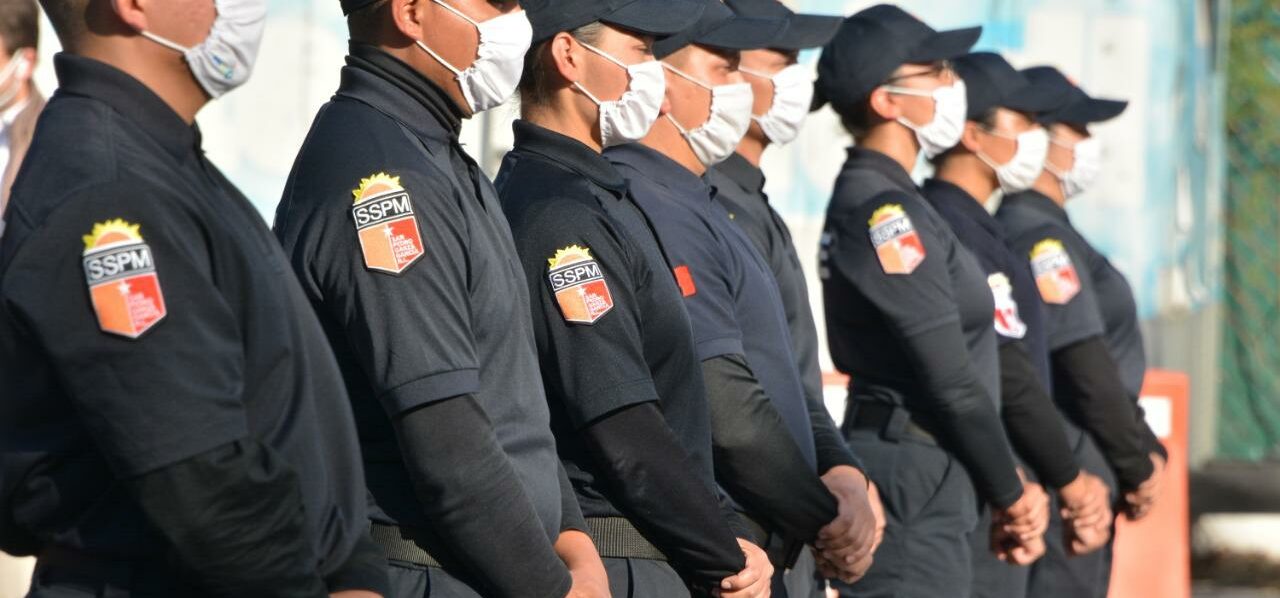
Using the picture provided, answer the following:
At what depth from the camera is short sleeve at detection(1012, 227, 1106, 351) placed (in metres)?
5.91

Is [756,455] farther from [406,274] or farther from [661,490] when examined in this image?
[406,274]

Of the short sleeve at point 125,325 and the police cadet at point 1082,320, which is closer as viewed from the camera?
the short sleeve at point 125,325

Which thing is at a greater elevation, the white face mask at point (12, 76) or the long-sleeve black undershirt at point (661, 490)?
the white face mask at point (12, 76)

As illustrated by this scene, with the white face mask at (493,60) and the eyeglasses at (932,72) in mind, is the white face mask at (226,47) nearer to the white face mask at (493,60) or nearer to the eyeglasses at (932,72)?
the white face mask at (493,60)

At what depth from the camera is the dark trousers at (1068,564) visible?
5883 mm

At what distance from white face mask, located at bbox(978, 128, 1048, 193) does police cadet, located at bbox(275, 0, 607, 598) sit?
10.5ft

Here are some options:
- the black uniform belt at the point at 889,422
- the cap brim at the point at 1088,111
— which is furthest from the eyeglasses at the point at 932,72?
the cap brim at the point at 1088,111

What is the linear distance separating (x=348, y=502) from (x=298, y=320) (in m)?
0.26

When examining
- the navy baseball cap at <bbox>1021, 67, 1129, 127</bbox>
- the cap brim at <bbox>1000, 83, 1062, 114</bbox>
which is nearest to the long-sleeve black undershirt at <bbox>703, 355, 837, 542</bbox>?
the cap brim at <bbox>1000, 83, 1062, 114</bbox>

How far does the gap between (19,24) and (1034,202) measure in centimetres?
333

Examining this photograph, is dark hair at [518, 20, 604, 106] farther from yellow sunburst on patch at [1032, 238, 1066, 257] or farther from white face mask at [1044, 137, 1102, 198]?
white face mask at [1044, 137, 1102, 198]

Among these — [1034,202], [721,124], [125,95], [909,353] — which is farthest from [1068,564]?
[125,95]

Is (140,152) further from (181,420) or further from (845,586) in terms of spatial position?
(845,586)

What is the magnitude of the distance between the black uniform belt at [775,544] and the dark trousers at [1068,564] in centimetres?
204
